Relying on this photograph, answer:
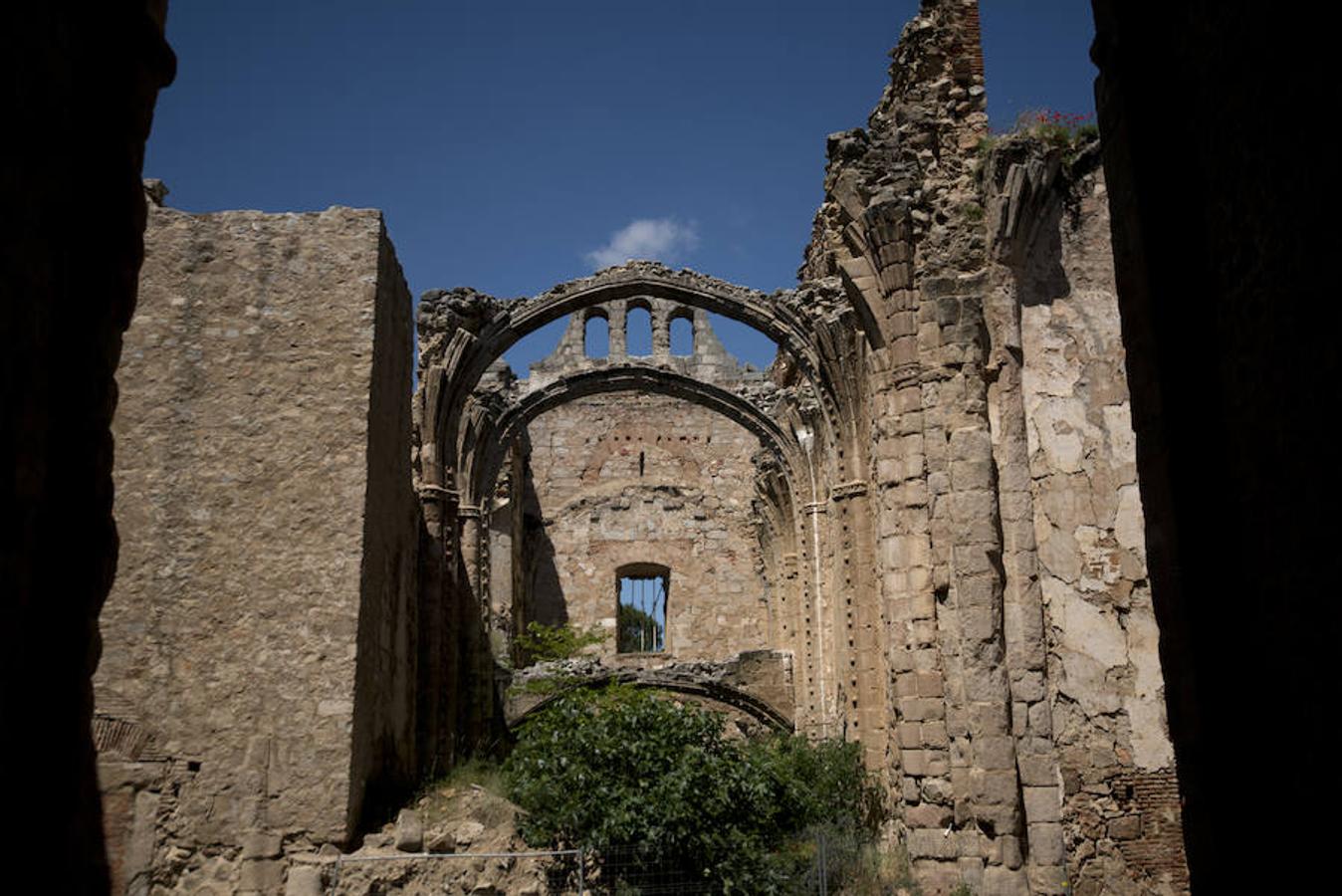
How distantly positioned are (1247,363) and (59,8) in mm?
3071

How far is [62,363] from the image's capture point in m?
3.00

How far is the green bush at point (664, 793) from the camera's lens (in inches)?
356

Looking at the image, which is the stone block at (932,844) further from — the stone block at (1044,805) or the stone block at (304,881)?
the stone block at (304,881)

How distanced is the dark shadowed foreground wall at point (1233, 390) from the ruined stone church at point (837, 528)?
217 inches

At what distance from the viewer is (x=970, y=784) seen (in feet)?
31.0

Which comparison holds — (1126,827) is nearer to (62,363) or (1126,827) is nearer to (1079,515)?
(1079,515)

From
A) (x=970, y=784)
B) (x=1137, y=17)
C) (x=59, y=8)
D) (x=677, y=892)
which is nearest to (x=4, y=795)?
(x=59, y=8)

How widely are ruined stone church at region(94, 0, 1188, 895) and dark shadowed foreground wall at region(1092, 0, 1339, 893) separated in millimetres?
5513

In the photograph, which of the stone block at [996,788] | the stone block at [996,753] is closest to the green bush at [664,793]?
the stone block at [996,788]

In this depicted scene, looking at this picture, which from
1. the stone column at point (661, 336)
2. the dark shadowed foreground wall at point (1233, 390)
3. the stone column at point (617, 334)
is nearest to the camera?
the dark shadowed foreground wall at point (1233, 390)

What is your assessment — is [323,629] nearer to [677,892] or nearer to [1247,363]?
[677,892]

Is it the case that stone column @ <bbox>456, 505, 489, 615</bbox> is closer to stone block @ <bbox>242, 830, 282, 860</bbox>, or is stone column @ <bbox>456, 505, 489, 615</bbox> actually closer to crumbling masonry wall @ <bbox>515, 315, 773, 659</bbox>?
stone block @ <bbox>242, 830, 282, 860</bbox>

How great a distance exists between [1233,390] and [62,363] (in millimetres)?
2996

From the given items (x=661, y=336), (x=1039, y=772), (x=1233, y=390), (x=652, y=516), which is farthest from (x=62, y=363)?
(x=652, y=516)
